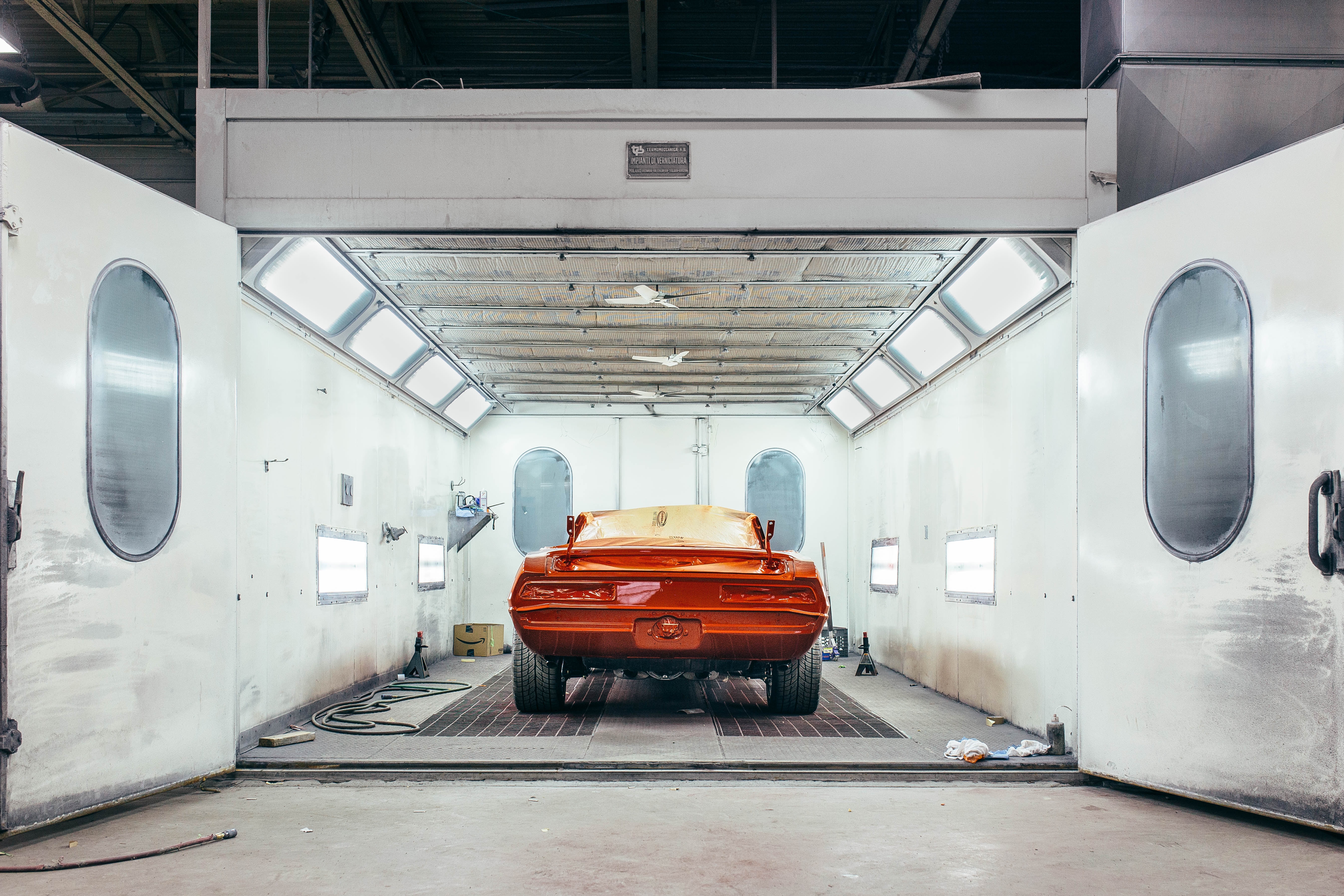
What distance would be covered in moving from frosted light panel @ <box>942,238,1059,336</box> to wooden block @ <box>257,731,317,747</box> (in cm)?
487

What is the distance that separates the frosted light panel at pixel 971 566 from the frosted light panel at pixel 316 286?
467 cm

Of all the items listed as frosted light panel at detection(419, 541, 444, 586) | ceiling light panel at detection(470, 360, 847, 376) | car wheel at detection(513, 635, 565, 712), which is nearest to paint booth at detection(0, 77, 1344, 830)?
car wheel at detection(513, 635, 565, 712)

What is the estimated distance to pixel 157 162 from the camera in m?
9.12

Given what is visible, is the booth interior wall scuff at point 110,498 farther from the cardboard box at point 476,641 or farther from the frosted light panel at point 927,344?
the cardboard box at point 476,641

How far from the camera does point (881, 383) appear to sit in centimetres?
894

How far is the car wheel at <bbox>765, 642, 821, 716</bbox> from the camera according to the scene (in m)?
6.03

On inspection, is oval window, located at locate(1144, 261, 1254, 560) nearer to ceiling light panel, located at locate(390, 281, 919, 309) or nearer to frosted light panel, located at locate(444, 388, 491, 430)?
ceiling light panel, located at locate(390, 281, 919, 309)

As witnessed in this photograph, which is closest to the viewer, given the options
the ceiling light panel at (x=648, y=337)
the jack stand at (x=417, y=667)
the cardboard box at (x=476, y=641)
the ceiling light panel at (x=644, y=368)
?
the ceiling light panel at (x=648, y=337)

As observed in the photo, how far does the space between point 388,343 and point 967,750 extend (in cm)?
526

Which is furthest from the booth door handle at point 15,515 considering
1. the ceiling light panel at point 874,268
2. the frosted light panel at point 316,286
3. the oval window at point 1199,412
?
the oval window at point 1199,412

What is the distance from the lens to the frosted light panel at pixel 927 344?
22.1 ft

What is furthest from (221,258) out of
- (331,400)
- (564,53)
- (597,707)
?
(564,53)

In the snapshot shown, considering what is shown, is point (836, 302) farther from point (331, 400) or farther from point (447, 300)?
point (331, 400)

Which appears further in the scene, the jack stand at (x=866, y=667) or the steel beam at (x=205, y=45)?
the jack stand at (x=866, y=667)
